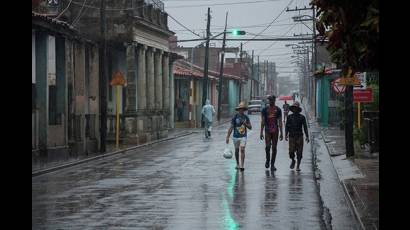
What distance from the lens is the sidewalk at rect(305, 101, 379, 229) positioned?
11.8 metres

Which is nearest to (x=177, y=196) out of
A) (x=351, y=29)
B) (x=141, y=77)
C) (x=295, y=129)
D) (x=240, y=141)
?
(x=240, y=141)

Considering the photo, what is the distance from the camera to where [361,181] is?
1681 centimetres

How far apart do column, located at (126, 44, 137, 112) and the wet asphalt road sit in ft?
33.6

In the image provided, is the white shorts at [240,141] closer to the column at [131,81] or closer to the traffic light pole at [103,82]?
the traffic light pole at [103,82]

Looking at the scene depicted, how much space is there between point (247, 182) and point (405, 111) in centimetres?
1154

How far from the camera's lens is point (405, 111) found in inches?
232

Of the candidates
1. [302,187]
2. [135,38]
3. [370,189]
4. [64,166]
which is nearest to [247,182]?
[302,187]

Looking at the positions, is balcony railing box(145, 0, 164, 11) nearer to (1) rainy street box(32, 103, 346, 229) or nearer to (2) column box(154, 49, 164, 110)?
(2) column box(154, 49, 164, 110)

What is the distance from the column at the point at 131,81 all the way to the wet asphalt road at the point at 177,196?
10241mm

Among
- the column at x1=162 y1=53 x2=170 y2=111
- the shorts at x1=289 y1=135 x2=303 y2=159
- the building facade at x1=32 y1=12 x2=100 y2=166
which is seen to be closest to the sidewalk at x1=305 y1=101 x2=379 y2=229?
the shorts at x1=289 y1=135 x2=303 y2=159

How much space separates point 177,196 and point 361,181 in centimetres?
444

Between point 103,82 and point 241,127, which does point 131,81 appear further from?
point 241,127
